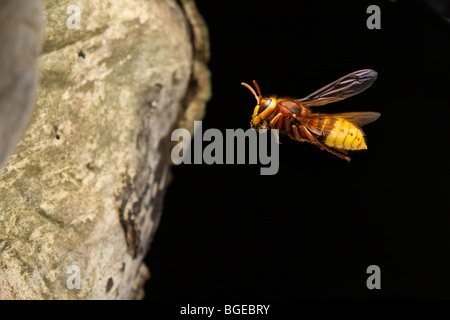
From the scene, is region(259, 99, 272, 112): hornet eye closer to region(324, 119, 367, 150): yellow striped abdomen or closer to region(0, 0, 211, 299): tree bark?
region(324, 119, 367, 150): yellow striped abdomen

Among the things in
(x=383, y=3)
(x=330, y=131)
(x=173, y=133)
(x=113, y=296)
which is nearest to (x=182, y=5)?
(x=173, y=133)

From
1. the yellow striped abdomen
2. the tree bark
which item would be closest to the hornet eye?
the yellow striped abdomen

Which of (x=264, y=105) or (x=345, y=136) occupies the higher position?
(x=264, y=105)

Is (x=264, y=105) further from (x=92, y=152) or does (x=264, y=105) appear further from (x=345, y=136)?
(x=92, y=152)

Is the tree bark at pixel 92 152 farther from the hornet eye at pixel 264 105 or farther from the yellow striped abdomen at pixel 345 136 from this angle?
the yellow striped abdomen at pixel 345 136

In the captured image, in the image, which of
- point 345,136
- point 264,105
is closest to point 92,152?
point 264,105
